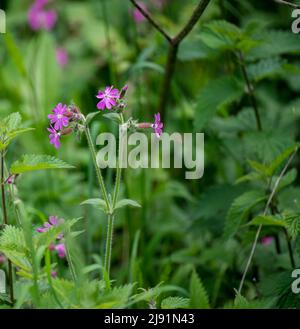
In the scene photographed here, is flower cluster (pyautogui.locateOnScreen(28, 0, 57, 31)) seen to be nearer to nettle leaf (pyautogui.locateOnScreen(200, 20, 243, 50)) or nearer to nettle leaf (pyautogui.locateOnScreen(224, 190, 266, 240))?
nettle leaf (pyautogui.locateOnScreen(200, 20, 243, 50))

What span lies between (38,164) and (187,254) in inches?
45.5

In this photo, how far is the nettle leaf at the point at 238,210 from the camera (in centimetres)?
182

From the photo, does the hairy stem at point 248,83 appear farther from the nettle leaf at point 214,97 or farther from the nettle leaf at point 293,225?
the nettle leaf at point 293,225

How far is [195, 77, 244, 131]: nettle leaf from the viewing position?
2.05 metres

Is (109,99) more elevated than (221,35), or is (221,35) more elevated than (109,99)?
(221,35)

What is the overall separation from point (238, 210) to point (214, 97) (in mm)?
455

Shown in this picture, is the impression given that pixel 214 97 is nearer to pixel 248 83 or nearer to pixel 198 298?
pixel 248 83

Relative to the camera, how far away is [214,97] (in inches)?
82.4

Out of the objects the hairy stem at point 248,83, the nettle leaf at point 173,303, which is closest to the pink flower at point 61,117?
the nettle leaf at point 173,303

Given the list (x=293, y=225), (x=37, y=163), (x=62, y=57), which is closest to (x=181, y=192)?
(x=293, y=225)

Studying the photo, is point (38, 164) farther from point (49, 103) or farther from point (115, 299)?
point (49, 103)

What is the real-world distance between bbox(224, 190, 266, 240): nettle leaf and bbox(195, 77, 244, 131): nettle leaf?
0.31m

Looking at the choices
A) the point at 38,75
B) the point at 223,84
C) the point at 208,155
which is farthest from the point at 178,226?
the point at 38,75
